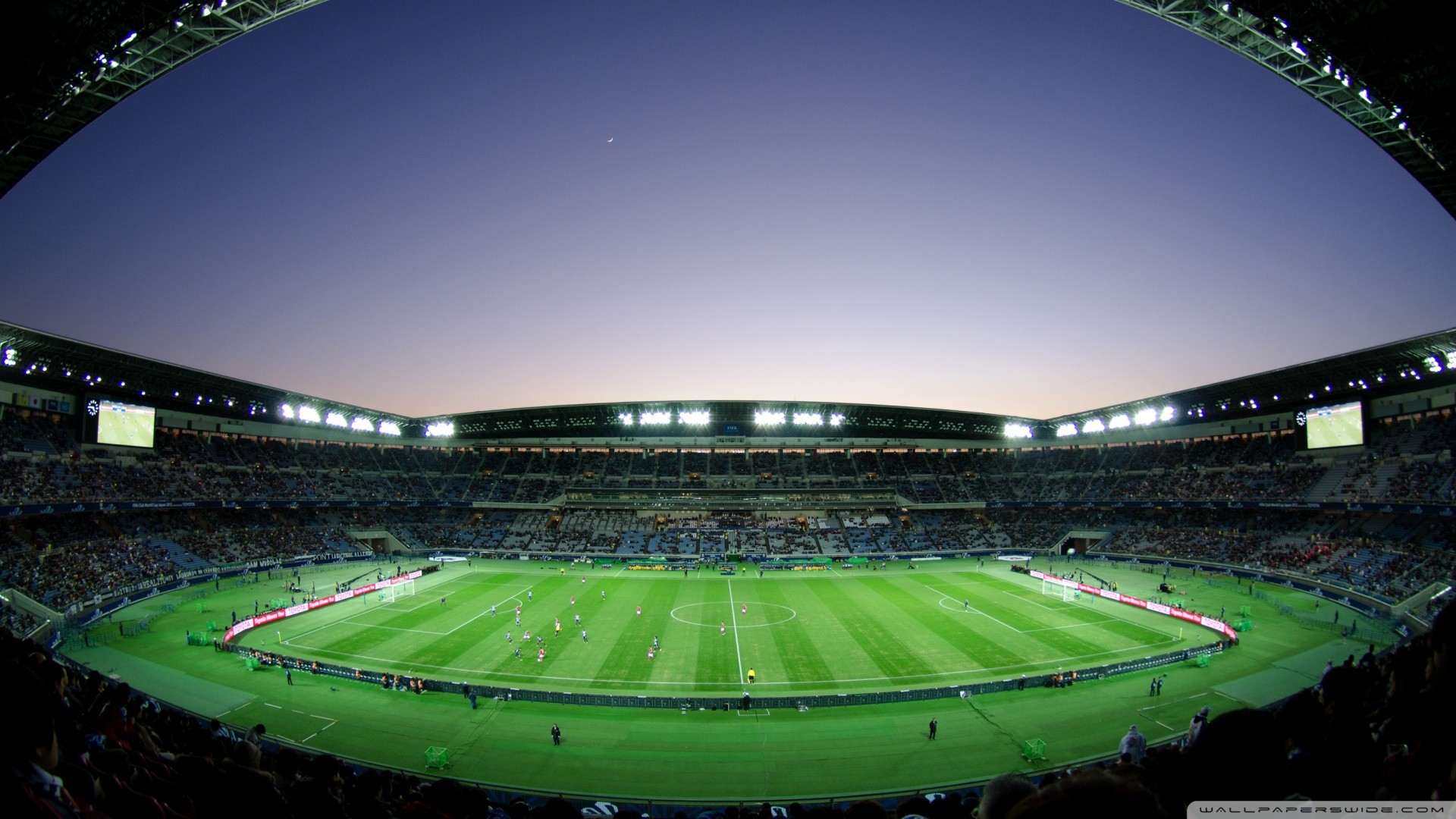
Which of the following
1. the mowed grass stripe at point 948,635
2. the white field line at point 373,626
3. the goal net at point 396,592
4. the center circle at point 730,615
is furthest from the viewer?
the goal net at point 396,592

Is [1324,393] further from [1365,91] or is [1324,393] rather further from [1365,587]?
[1365,91]

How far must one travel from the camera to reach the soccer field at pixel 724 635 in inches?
1282

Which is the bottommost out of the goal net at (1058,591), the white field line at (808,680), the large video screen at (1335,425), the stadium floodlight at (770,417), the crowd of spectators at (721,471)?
the goal net at (1058,591)

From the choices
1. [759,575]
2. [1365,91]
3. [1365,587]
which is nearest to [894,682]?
[1365,91]

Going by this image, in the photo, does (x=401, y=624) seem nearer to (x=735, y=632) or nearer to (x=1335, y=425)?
(x=735, y=632)

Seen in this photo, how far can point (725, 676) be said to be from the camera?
32594mm

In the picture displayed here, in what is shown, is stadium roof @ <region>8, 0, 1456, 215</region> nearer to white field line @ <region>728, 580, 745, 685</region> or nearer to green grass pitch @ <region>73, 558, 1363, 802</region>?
green grass pitch @ <region>73, 558, 1363, 802</region>

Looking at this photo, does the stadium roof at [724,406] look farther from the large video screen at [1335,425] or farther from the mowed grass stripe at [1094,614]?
the mowed grass stripe at [1094,614]

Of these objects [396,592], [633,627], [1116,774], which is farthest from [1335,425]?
[396,592]

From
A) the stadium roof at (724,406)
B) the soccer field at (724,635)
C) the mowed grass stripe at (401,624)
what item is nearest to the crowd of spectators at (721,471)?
the stadium roof at (724,406)

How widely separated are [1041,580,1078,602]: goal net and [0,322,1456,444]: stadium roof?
29673 millimetres

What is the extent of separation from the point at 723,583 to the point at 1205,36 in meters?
50.8

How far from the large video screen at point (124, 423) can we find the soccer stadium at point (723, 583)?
29 cm

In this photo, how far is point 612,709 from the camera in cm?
2792
